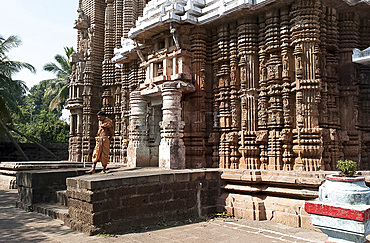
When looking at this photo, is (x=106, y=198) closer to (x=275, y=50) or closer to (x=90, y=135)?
(x=275, y=50)

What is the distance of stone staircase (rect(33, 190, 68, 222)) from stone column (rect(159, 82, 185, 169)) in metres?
2.70

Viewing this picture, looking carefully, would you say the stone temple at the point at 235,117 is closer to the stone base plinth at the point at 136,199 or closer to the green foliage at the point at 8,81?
the stone base plinth at the point at 136,199

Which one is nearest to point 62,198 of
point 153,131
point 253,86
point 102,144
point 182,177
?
point 102,144

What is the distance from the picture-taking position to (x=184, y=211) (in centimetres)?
745

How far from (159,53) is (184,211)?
5430 millimetres

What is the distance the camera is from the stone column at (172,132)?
8.84 m

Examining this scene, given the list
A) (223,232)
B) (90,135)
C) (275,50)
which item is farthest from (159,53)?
(90,135)

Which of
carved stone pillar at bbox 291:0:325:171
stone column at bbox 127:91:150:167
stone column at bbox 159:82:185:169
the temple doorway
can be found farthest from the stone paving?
the temple doorway

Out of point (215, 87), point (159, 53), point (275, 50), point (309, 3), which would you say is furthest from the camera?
point (159, 53)

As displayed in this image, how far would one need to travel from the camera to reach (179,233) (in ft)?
20.6

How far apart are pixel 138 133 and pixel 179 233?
5.22 meters

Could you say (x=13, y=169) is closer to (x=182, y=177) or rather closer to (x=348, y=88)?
(x=182, y=177)

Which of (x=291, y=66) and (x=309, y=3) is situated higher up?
(x=309, y=3)

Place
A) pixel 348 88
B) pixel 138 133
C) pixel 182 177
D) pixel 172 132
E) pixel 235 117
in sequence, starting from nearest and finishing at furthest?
pixel 182 177
pixel 348 88
pixel 172 132
pixel 235 117
pixel 138 133
